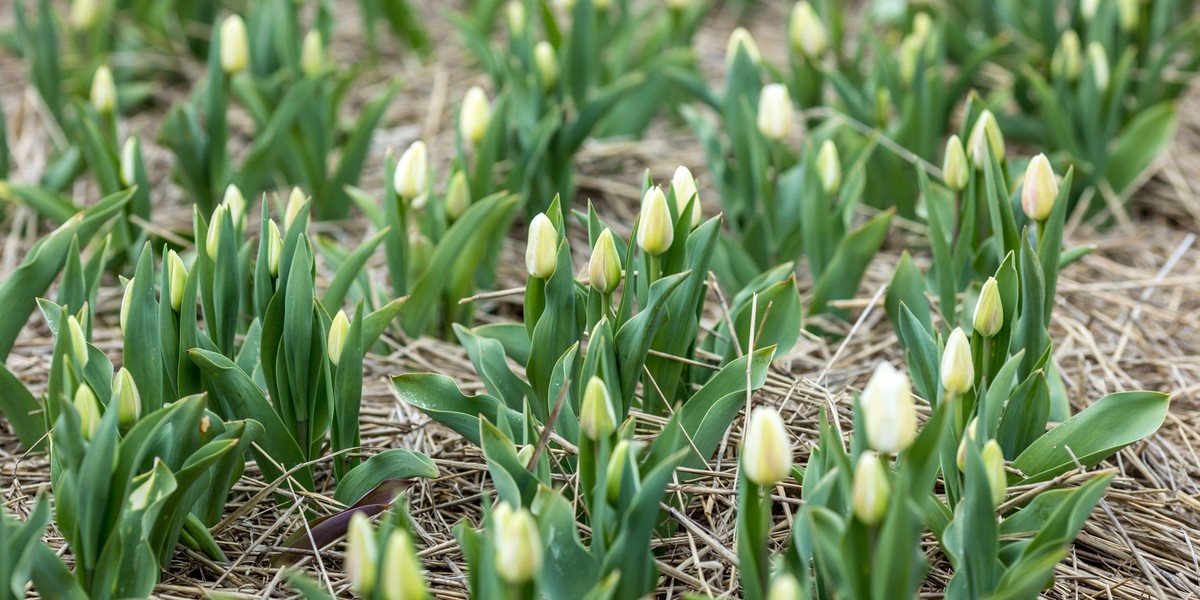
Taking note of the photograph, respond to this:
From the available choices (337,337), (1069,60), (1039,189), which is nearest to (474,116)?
(337,337)

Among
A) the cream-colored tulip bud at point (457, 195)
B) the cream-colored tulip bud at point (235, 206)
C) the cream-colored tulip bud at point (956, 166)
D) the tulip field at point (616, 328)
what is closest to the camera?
the tulip field at point (616, 328)

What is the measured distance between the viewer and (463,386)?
2.18 m

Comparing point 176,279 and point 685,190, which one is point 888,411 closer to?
point 685,190

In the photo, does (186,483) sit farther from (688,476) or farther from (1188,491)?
(1188,491)

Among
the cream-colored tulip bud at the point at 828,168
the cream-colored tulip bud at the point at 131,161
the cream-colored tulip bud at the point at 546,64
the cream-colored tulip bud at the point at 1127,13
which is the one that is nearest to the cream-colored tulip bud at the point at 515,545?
the cream-colored tulip bud at the point at 828,168

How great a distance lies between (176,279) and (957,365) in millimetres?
1060

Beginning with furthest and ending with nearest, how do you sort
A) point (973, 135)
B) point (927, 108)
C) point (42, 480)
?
point (927, 108)
point (973, 135)
point (42, 480)

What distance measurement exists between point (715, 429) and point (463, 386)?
0.62 metres

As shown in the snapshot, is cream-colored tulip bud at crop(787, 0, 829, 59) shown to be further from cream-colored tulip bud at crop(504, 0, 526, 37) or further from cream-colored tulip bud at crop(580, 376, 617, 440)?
cream-colored tulip bud at crop(580, 376, 617, 440)

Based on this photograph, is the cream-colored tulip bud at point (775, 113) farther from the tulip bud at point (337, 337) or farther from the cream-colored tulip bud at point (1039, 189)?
the tulip bud at point (337, 337)

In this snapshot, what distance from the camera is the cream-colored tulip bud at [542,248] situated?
169 centimetres

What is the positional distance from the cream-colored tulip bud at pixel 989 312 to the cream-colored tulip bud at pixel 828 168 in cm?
67

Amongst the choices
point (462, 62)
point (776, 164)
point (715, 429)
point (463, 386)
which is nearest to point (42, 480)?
point (463, 386)

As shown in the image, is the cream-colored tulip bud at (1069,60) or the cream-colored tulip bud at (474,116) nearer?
the cream-colored tulip bud at (474,116)
